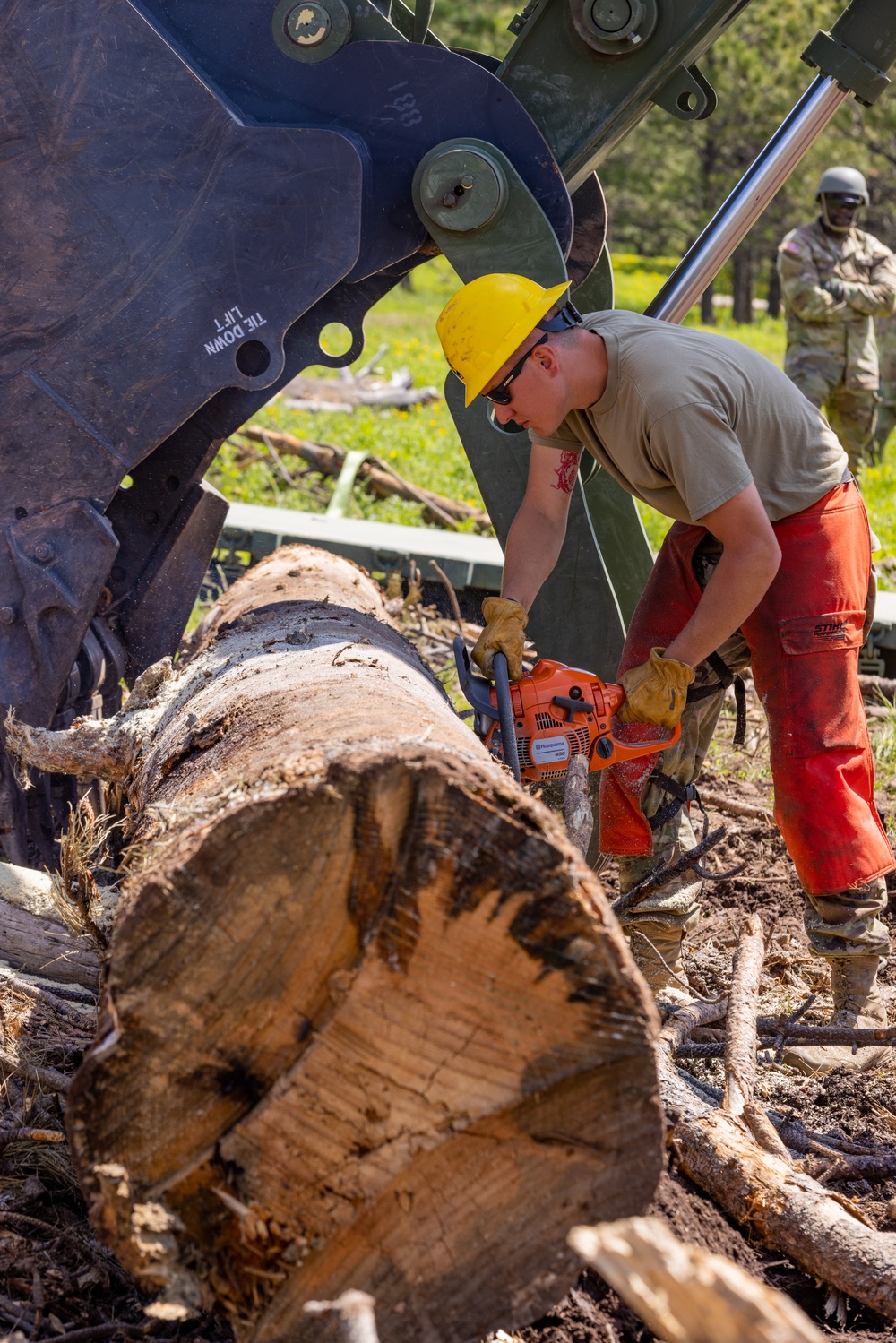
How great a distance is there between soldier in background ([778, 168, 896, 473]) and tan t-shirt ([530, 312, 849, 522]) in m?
6.71

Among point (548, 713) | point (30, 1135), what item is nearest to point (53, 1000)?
point (30, 1135)

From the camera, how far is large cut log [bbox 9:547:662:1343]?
5.28 feet

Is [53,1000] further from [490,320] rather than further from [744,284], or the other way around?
[744,284]

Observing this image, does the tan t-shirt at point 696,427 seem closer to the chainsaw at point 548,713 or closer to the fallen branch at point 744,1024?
the chainsaw at point 548,713

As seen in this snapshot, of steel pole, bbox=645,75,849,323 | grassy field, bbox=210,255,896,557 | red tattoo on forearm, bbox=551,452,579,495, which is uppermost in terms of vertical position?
steel pole, bbox=645,75,849,323

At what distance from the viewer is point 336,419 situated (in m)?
10.9

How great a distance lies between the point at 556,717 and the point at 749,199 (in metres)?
1.77

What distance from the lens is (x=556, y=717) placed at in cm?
300

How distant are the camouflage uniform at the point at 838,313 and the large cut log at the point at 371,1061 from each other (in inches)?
344

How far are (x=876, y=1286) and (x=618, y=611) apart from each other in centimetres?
206

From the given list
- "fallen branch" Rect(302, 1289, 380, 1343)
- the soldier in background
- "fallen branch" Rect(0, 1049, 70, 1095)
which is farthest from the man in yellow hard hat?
the soldier in background

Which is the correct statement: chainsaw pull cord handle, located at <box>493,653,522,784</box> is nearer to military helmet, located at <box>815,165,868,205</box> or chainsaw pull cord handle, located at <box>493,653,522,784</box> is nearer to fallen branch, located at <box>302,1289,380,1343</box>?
fallen branch, located at <box>302,1289,380,1343</box>

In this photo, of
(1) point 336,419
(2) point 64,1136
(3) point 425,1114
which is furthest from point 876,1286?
(1) point 336,419

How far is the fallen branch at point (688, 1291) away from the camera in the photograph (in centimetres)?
95
